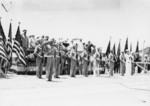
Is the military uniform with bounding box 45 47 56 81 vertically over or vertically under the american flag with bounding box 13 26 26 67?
under

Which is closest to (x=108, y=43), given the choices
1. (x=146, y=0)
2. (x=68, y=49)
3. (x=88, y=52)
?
(x=88, y=52)

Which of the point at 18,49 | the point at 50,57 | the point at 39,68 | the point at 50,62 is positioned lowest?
the point at 39,68

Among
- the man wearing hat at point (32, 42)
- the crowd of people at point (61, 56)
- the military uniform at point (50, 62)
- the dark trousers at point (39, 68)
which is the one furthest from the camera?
the man wearing hat at point (32, 42)

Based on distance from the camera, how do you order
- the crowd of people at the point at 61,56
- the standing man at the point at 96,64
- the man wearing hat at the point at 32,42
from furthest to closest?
the standing man at the point at 96,64 → the man wearing hat at the point at 32,42 → the crowd of people at the point at 61,56

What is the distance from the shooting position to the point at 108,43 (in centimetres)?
1795

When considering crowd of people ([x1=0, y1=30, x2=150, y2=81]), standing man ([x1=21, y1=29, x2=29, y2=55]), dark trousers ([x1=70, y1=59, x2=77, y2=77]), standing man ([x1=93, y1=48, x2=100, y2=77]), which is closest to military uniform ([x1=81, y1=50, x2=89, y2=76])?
crowd of people ([x1=0, y1=30, x2=150, y2=81])

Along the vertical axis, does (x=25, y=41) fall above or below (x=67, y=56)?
above

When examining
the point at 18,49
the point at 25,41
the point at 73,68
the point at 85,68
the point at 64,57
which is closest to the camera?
the point at 18,49

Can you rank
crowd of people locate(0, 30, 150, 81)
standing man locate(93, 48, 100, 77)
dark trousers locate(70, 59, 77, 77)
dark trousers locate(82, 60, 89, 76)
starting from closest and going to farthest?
1. crowd of people locate(0, 30, 150, 81)
2. dark trousers locate(70, 59, 77, 77)
3. dark trousers locate(82, 60, 89, 76)
4. standing man locate(93, 48, 100, 77)

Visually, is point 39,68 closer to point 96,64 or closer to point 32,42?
point 32,42

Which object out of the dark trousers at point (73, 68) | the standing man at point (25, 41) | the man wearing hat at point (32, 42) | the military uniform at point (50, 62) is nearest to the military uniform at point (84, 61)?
the dark trousers at point (73, 68)

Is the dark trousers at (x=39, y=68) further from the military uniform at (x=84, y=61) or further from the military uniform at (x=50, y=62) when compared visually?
the military uniform at (x=84, y=61)

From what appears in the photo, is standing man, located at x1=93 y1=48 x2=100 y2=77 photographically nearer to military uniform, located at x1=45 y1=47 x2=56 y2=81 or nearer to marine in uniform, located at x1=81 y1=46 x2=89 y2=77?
marine in uniform, located at x1=81 y1=46 x2=89 y2=77

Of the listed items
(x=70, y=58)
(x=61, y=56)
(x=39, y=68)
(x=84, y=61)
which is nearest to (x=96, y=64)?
(x=84, y=61)
